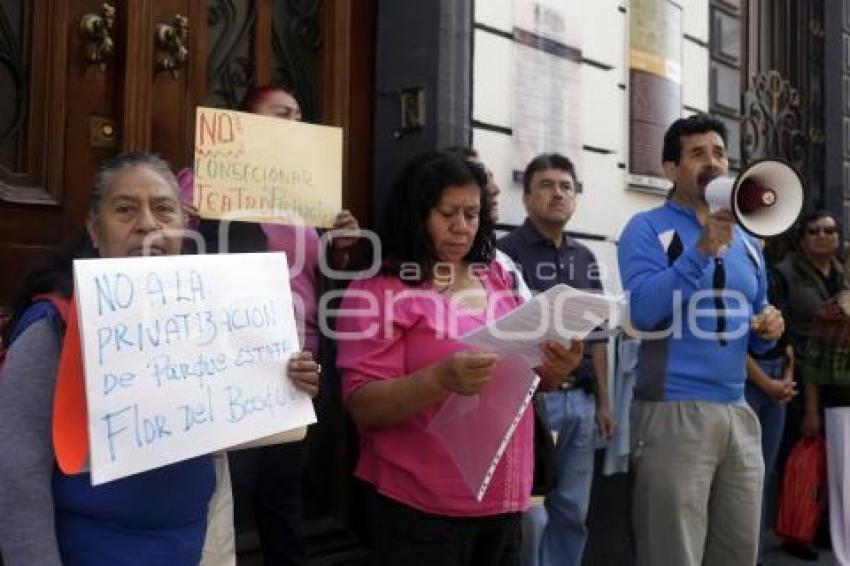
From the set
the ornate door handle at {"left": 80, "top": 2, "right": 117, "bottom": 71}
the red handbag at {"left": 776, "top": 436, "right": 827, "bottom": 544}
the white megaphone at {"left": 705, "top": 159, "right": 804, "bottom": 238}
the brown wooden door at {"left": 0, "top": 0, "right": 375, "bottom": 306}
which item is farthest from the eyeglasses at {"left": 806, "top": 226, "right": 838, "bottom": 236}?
the ornate door handle at {"left": 80, "top": 2, "right": 117, "bottom": 71}

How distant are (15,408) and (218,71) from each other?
2149mm

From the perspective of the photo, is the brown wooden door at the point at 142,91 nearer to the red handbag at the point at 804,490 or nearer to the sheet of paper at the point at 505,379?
the sheet of paper at the point at 505,379

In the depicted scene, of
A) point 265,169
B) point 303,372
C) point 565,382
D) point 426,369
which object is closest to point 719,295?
point 565,382

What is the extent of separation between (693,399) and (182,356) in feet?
6.55

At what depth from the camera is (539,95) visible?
4.59 m

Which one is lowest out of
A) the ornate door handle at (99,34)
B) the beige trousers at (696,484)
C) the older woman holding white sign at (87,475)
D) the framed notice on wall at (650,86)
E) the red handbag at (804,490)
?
Answer: the red handbag at (804,490)

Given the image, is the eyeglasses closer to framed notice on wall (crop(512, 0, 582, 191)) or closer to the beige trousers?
framed notice on wall (crop(512, 0, 582, 191))

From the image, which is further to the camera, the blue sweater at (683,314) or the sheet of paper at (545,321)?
the blue sweater at (683,314)

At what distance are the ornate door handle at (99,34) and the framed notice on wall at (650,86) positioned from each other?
Result: 3187 mm

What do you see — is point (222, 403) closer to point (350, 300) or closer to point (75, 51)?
point (350, 300)

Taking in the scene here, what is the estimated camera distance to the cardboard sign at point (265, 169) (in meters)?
2.64

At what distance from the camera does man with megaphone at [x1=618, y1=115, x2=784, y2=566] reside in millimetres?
3006

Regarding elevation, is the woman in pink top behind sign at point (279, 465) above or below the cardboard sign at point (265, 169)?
below

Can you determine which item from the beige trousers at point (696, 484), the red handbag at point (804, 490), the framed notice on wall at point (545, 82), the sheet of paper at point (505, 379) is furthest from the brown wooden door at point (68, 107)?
the red handbag at point (804, 490)
